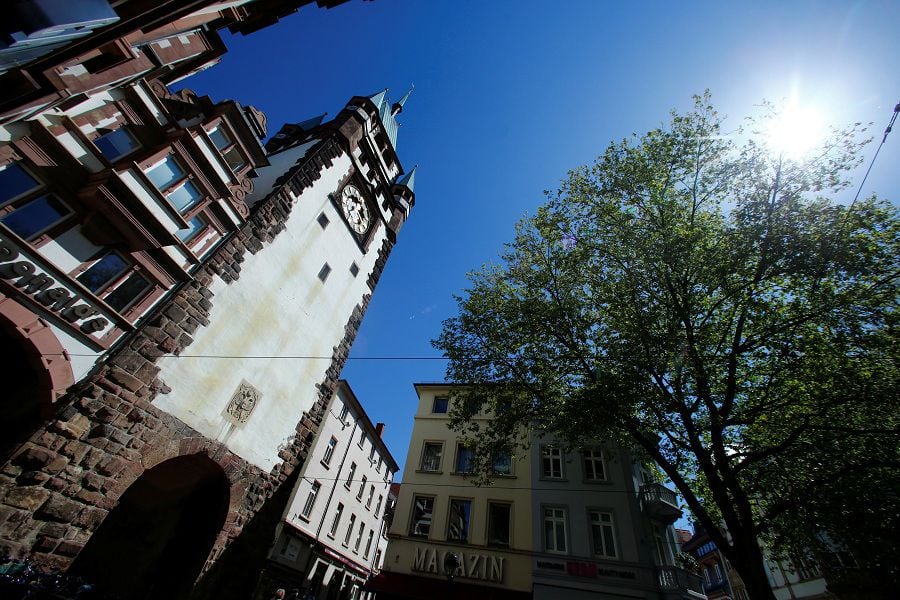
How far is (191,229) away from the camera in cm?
1072

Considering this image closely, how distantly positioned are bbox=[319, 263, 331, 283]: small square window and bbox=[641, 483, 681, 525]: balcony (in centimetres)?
1812

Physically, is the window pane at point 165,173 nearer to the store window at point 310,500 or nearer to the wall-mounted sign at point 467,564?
the store window at point 310,500

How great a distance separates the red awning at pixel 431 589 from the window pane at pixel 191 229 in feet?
59.0

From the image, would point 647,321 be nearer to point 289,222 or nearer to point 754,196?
point 754,196

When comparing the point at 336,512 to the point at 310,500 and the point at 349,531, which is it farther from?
the point at 310,500

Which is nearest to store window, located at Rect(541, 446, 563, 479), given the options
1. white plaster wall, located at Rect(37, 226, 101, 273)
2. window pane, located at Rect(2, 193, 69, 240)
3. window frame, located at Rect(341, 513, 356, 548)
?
window frame, located at Rect(341, 513, 356, 548)

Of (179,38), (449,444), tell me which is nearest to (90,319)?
(179,38)

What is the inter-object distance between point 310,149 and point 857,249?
2031 cm

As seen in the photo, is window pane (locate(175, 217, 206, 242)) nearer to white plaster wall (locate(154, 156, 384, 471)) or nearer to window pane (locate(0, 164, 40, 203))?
white plaster wall (locate(154, 156, 384, 471))

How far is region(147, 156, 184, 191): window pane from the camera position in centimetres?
991

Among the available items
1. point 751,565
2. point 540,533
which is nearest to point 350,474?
point 540,533

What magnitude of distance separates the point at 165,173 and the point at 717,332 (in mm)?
18899

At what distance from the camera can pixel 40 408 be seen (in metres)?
7.30

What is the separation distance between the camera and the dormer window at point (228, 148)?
40.4 ft
